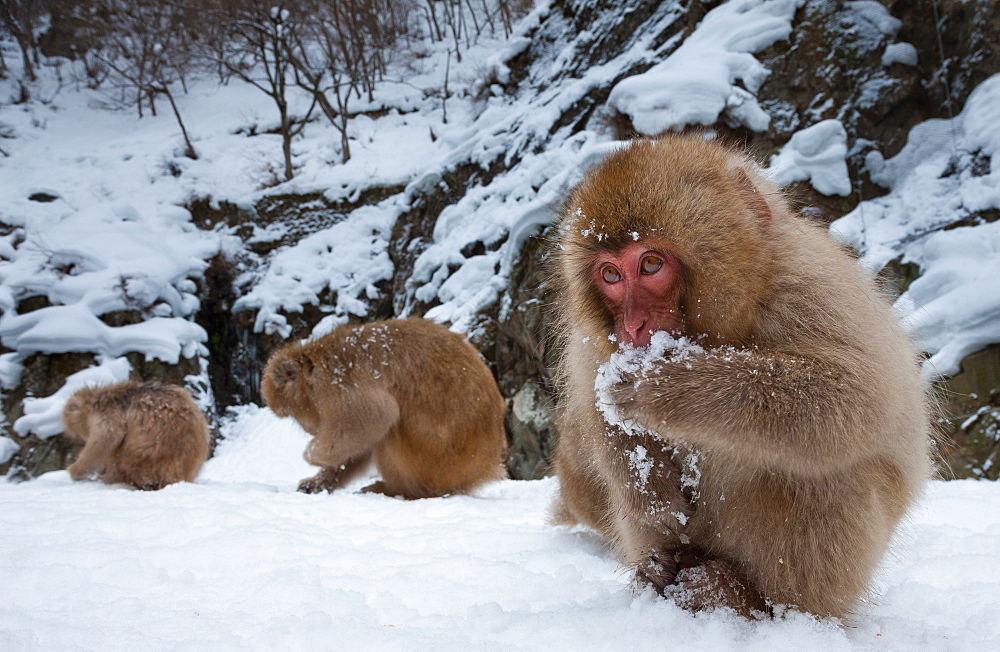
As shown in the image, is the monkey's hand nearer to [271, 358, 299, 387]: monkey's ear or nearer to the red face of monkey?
the red face of monkey

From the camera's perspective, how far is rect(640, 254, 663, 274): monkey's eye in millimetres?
1319

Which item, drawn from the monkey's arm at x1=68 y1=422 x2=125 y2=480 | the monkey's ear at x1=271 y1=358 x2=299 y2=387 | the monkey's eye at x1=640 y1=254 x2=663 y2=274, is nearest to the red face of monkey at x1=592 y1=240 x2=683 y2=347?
the monkey's eye at x1=640 y1=254 x2=663 y2=274

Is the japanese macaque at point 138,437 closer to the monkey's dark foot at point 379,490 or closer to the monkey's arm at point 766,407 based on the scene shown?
the monkey's dark foot at point 379,490

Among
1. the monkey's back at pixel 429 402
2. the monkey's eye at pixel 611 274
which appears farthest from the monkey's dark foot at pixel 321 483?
the monkey's eye at pixel 611 274

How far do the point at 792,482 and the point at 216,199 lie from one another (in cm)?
1642

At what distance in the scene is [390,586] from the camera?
171cm

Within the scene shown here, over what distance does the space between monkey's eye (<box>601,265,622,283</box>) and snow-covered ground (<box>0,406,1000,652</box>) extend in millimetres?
760

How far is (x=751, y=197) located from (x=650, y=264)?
38 cm

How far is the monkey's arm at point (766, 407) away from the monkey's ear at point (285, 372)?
12.3 ft

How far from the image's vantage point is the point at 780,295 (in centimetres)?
136

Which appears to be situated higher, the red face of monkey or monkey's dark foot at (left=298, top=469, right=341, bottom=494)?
the red face of monkey

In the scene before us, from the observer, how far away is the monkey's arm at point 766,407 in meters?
1.19

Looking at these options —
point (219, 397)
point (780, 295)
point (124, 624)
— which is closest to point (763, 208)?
point (780, 295)

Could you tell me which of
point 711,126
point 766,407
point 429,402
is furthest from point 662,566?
point 711,126
